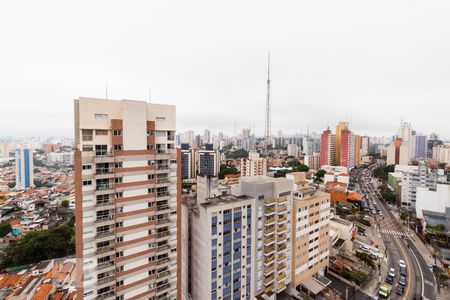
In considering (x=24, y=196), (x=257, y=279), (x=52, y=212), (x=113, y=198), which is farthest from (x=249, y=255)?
(x=24, y=196)

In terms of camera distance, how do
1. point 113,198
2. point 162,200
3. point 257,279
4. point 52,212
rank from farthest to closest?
point 52,212 < point 257,279 < point 162,200 < point 113,198

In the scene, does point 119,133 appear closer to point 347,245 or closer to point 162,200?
point 162,200

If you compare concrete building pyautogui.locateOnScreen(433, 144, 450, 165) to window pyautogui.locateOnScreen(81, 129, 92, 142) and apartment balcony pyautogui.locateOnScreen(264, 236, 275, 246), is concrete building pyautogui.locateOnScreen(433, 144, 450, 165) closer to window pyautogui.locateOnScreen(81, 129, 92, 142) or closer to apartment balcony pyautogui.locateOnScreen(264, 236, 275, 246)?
apartment balcony pyautogui.locateOnScreen(264, 236, 275, 246)

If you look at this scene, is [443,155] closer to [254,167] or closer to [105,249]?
[254,167]

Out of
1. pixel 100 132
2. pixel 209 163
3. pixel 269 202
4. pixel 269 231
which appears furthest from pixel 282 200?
pixel 209 163

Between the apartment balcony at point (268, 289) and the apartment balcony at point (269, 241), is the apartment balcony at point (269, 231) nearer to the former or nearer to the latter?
the apartment balcony at point (269, 241)

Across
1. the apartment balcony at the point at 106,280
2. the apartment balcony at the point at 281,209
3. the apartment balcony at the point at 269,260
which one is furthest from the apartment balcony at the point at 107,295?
the apartment balcony at the point at 281,209
